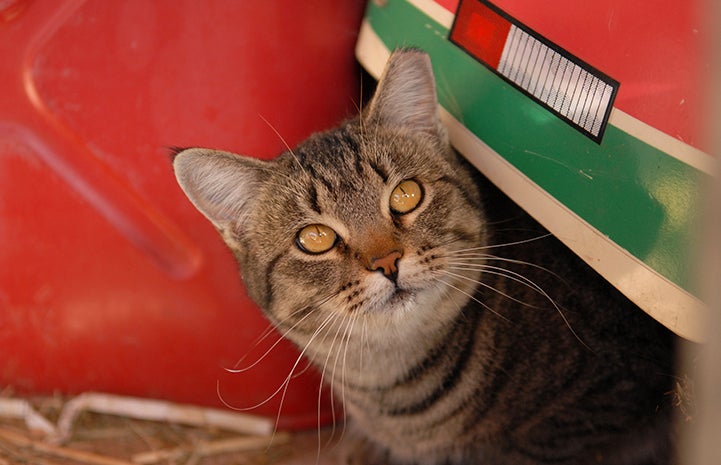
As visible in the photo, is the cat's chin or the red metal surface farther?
the red metal surface

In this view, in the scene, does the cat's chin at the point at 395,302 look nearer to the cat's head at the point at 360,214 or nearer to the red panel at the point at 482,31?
the cat's head at the point at 360,214

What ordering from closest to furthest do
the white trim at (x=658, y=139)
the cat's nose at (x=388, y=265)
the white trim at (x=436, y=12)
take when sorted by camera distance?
the white trim at (x=658, y=139) → the cat's nose at (x=388, y=265) → the white trim at (x=436, y=12)

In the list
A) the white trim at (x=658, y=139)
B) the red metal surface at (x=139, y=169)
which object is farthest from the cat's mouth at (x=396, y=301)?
the red metal surface at (x=139, y=169)

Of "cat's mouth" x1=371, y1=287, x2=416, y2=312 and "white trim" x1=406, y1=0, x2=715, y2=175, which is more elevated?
"white trim" x1=406, y1=0, x2=715, y2=175

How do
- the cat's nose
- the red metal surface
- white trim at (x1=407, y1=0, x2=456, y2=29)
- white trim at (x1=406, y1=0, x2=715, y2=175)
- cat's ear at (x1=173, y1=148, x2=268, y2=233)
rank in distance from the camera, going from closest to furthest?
white trim at (x1=406, y1=0, x2=715, y2=175)
the cat's nose
cat's ear at (x1=173, y1=148, x2=268, y2=233)
white trim at (x1=407, y1=0, x2=456, y2=29)
the red metal surface

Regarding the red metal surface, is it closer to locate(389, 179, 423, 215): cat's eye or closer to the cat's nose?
locate(389, 179, 423, 215): cat's eye

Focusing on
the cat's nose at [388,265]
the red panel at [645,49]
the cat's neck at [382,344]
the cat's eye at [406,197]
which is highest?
the red panel at [645,49]

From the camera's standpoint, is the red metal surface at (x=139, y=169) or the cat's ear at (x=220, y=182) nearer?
the cat's ear at (x=220, y=182)

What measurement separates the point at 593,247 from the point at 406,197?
1.16 ft

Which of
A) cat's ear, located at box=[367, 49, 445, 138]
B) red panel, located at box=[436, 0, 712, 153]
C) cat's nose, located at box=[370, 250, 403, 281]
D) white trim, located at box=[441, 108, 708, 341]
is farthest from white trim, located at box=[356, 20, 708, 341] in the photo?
cat's nose, located at box=[370, 250, 403, 281]

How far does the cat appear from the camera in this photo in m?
1.29

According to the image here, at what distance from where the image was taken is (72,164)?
165 centimetres

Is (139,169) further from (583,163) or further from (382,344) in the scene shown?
(583,163)

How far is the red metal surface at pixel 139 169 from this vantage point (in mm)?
1604
